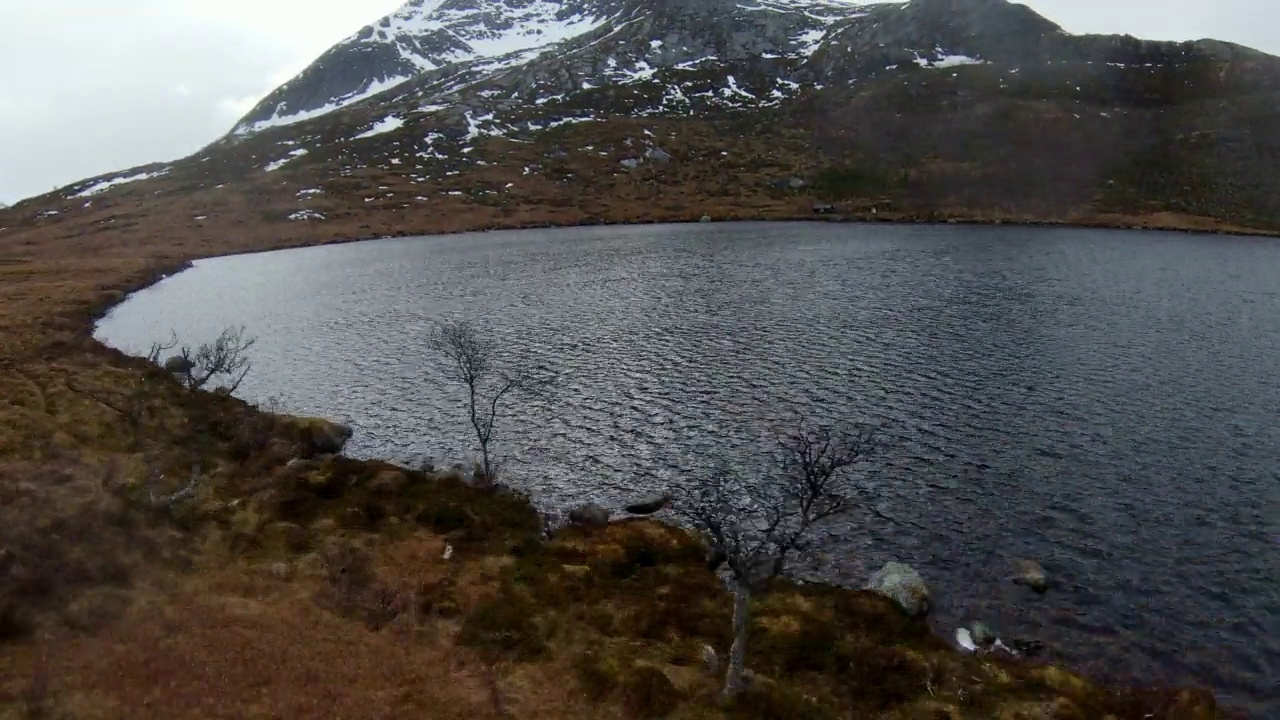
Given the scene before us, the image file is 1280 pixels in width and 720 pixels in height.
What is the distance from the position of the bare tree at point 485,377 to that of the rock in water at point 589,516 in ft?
25.9

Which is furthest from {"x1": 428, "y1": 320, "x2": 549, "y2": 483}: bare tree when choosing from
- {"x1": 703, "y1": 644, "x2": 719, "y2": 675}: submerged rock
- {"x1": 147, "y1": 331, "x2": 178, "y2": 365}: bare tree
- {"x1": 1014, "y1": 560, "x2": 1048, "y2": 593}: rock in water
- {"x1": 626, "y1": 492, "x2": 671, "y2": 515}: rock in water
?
{"x1": 1014, "y1": 560, "x2": 1048, "y2": 593}: rock in water

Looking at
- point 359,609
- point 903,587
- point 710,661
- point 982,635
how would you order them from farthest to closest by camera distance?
point 903,587 < point 359,609 < point 982,635 < point 710,661

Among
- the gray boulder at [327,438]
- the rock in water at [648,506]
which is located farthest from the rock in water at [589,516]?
the gray boulder at [327,438]

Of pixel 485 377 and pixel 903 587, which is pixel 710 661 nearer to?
pixel 903 587

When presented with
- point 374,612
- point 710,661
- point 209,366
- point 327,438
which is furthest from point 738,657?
point 209,366

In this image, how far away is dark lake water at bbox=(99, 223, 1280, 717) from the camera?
111 feet

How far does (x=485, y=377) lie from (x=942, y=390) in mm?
39949

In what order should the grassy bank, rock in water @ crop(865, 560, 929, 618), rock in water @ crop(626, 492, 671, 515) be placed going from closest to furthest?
the grassy bank → rock in water @ crop(865, 560, 929, 618) → rock in water @ crop(626, 492, 671, 515)

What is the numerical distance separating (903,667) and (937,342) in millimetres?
47955

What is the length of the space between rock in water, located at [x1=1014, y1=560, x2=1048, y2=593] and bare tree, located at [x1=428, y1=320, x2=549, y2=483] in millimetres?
31194

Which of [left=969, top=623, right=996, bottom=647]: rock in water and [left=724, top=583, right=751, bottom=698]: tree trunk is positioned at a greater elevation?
[left=724, top=583, right=751, bottom=698]: tree trunk

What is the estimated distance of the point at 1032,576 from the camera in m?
34.1

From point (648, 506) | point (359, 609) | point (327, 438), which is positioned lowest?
point (648, 506)

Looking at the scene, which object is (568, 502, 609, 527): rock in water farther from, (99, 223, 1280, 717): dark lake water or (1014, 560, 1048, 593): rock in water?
(1014, 560, 1048, 593): rock in water
